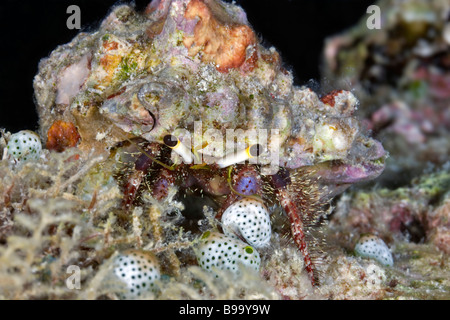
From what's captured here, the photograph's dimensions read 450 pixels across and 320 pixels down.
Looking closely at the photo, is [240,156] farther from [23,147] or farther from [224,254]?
[23,147]

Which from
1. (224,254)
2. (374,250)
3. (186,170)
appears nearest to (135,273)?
(224,254)

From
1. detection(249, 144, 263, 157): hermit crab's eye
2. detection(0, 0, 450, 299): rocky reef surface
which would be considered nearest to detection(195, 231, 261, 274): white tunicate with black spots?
detection(0, 0, 450, 299): rocky reef surface

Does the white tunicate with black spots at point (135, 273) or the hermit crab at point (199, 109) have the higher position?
the hermit crab at point (199, 109)

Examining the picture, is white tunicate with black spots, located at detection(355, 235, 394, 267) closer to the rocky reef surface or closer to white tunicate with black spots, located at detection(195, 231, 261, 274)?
the rocky reef surface

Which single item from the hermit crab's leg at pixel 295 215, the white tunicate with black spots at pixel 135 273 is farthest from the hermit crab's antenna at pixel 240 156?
the white tunicate with black spots at pixel 135 273

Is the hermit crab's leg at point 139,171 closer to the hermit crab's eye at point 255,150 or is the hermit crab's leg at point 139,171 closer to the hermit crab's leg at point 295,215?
the hermit crab's eye at point 255,150
